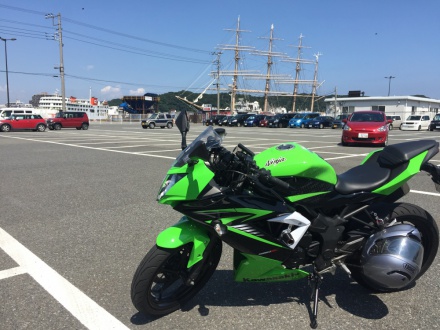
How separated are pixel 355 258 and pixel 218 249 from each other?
1.09 meters

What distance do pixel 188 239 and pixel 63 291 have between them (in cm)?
138

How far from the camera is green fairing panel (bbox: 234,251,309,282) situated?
2502 mm

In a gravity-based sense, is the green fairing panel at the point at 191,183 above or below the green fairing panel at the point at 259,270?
above

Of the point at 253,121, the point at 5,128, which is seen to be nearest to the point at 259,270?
the point at 5,128

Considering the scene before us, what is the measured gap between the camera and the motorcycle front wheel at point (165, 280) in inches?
96.0

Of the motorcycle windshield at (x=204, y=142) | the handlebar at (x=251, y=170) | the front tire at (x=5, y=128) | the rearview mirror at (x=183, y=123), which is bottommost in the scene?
the front tire at (x=5, y=128)

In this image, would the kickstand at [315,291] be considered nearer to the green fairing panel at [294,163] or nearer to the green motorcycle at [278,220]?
the green motorcycle at [278,220]

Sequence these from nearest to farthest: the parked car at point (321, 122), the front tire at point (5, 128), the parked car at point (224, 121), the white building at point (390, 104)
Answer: the front tire at point (5, 128) → the parked car at point (321, 122) → the parked car at point (224, 121) → the white building at point (390, 104)

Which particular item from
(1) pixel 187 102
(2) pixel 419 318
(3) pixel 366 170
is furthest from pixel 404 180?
(1) pixel 187 102

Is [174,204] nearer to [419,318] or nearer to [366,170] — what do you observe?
[366,170]

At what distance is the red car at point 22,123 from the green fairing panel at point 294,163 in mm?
31112

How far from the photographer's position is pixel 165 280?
8.59 ft

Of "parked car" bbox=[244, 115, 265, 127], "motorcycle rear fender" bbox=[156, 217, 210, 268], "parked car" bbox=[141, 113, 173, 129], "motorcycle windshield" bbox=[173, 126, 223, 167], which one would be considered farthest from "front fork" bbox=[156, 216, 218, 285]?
"parked car" bbox=[244, 115, 265, 127]

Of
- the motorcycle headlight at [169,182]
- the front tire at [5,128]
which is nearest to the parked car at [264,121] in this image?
the front tire at [5,128]
